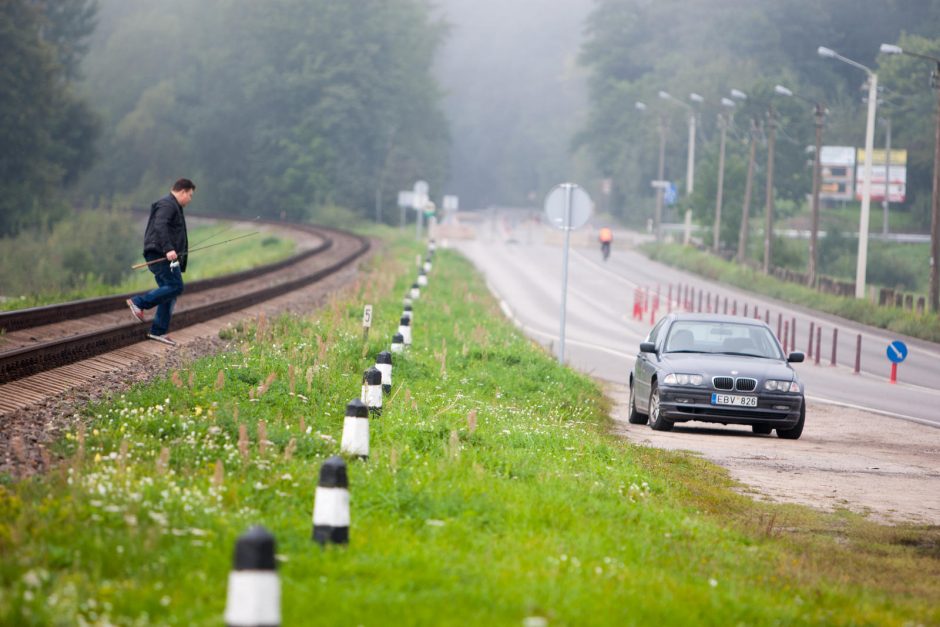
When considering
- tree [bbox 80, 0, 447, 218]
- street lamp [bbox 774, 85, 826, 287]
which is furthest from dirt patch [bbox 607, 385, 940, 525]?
tree [bbox 80, 0, 447, 218]

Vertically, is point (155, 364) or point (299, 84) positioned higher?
point (299, 84)

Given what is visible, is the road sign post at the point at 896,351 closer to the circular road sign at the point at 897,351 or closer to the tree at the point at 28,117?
the circular road sign at the point at 897,351

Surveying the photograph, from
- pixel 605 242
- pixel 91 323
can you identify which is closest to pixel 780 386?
pixel 91 323

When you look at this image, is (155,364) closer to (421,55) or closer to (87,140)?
(87,140)

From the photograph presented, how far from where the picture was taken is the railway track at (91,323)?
46.1 ft

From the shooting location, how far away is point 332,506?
702cm

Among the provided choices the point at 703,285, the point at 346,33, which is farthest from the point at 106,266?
the point at 346,33

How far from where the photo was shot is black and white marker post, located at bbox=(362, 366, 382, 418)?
38.5 feet

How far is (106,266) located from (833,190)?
63.8 metres

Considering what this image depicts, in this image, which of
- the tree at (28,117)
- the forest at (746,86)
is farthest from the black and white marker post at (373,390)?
the forest at (746,86)

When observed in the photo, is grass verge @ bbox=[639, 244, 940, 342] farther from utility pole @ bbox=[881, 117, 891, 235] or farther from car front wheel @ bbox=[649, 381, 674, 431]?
car front wheel @ bbox=[649, 381, 674, 431]

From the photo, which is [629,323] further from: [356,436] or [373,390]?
[356,436]

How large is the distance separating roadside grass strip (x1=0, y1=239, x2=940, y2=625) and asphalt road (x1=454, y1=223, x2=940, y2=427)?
10.6 m

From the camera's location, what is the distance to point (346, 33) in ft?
346
